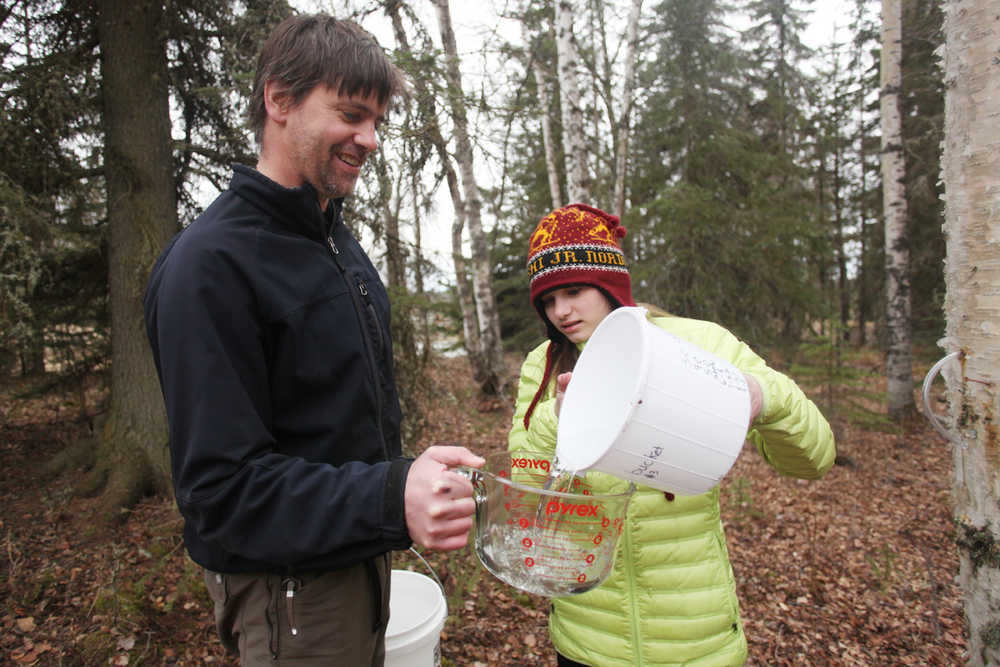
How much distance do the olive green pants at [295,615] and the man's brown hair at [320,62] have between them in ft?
3.97

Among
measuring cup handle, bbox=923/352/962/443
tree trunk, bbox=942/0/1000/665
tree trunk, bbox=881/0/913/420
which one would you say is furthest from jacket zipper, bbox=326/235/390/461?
tree trunk, bbox=881/0/913/420

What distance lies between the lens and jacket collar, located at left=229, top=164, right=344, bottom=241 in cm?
133

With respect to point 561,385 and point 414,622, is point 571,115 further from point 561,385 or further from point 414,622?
point 414,622

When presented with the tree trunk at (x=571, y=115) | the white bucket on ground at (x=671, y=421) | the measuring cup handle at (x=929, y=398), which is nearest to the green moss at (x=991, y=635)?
the measuring cup handle at (x=929, y=398)

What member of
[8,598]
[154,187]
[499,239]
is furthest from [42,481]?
[499,239]

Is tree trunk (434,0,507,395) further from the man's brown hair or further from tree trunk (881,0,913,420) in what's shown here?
the man's brown hair

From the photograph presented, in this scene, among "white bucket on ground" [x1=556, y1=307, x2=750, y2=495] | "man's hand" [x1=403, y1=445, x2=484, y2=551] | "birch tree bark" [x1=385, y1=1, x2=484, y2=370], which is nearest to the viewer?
"man's hand" [x1=403, y1=445, x2=484, y2=551]

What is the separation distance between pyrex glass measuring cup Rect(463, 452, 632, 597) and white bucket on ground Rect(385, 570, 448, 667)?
0.93 m

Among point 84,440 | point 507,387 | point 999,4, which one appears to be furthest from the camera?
point 507,387

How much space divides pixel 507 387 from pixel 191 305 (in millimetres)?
7940

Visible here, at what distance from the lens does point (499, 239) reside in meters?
12.9

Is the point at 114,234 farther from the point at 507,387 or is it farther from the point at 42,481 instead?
the point at 507,387

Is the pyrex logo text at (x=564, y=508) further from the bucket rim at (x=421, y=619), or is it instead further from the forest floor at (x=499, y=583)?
the forest floor at (x=499, y=583)

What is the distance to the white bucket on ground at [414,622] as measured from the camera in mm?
2074
